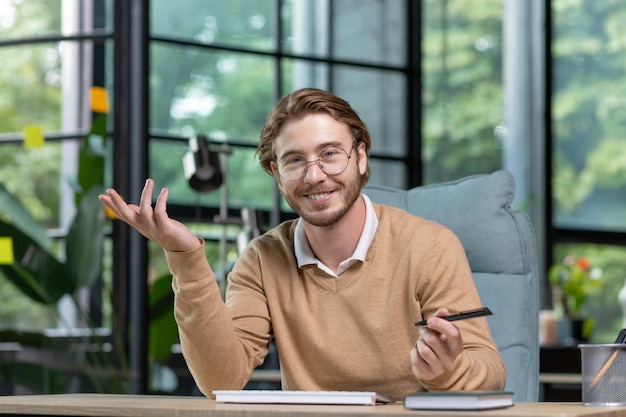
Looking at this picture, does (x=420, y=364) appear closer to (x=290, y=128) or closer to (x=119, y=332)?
(x=290, y=128)

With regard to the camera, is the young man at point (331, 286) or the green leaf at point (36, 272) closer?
the young man at point (331, 286)

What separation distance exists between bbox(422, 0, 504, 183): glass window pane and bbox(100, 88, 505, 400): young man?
318cm

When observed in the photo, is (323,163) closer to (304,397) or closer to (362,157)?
(362,157)

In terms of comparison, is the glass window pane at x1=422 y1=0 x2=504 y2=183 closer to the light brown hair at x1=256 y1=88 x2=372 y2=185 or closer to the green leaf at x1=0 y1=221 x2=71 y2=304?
the green leaf at x1=0 y1=221 x2=71 y2=304

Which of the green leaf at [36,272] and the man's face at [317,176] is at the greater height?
the man's face at [317,176]

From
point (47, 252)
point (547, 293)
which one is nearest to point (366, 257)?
point (47, 252)

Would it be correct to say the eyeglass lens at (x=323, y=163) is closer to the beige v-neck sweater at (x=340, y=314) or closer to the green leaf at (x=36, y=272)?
the beige v-neck sweater at (x=340, y=314)

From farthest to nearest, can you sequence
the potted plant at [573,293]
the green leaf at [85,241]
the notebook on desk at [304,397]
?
the potted plant at [573,293]
the green leaf at [85,241]
the notebook on desk at [304,397]

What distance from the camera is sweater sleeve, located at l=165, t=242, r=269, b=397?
1.69 meters

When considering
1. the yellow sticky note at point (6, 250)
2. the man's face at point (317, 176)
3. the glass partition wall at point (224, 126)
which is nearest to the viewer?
the man's face at point (317, 176)

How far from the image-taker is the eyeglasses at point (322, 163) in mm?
1921

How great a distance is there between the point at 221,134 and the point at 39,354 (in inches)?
46.5

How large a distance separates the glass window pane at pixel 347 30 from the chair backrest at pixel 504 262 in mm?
2519

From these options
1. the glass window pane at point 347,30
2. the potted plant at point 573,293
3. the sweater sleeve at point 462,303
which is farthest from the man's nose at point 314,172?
the glass window pane at point 347,30
